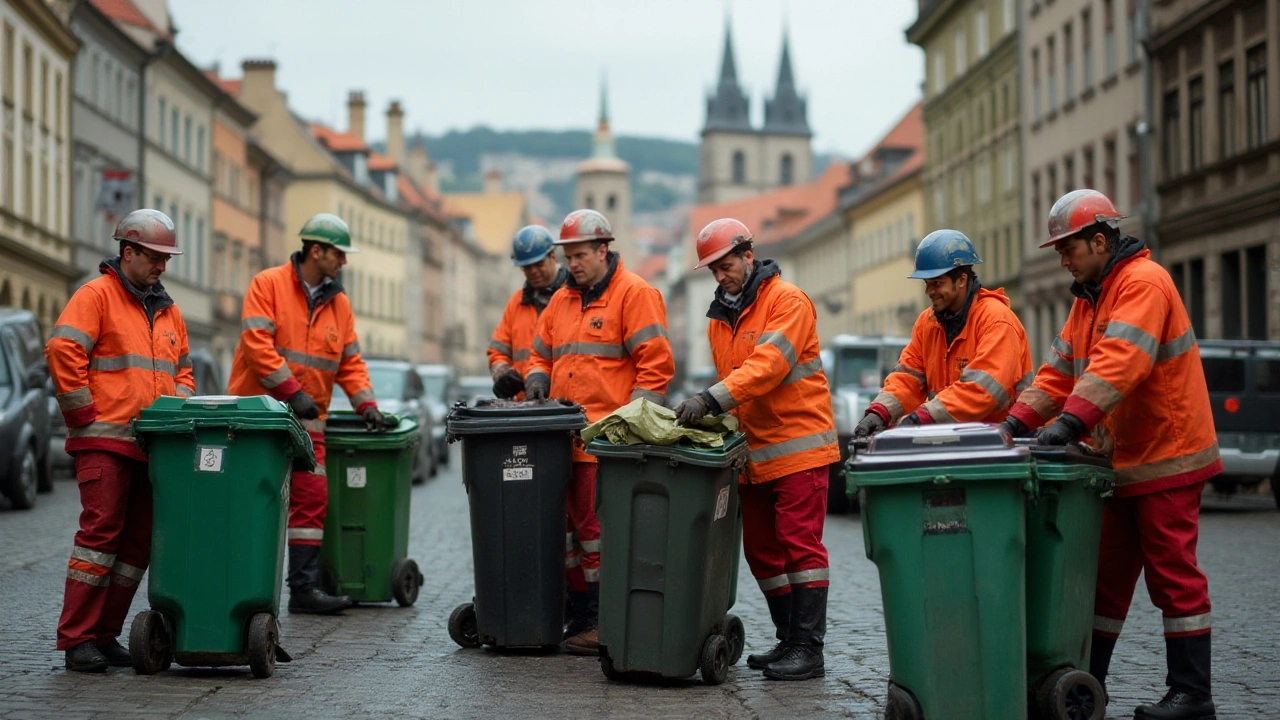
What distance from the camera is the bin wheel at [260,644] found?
8.41 meters

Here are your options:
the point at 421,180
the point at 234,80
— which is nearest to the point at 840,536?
the point at 234,80

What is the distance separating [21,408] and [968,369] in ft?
46.6

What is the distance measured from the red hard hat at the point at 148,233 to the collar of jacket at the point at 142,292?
0.15 m

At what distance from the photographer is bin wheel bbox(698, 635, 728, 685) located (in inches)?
331

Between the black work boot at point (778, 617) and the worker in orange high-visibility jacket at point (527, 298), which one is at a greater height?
the worker in orange high-visibility jacket at point (527, 298)

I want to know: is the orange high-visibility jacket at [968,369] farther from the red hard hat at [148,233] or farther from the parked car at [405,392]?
the parked car at [405,392]

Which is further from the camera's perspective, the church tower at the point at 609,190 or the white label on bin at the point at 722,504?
the church tower at the point at 609,190

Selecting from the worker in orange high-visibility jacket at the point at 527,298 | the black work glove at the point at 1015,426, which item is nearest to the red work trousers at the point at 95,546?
the worker in orange high-visibility jacket at the point at 527,298

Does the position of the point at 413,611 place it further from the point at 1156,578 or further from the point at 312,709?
the point at 1156,578

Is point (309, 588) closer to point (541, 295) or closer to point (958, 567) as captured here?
point (541, 295)

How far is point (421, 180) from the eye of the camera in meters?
121

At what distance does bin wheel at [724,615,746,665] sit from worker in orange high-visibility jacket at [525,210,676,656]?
89 cm

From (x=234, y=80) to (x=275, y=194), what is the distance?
7.13 m

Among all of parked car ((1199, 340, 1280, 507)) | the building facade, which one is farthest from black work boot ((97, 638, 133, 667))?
the building facade
